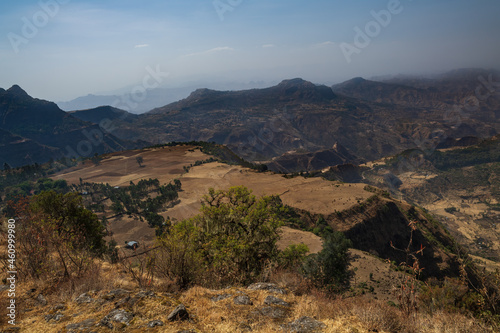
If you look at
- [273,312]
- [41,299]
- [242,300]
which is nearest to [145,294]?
[242,300]

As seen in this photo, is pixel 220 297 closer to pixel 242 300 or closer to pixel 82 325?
pixel 242 300

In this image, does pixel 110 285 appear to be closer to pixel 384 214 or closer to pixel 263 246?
pixel 263 246

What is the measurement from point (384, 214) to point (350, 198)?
8.03 meters

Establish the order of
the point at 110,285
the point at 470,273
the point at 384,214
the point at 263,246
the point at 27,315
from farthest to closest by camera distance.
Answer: the point at 384,214, the point at 470,273, the point at 263,246, the point at 110,285, the point at 27,315

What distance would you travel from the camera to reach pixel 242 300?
9.41 meters

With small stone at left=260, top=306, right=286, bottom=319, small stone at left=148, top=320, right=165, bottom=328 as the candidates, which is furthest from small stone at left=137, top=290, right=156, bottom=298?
small stone at left=260, top=306, right=286, bottom=319

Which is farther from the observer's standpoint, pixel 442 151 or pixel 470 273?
pixel 442 151

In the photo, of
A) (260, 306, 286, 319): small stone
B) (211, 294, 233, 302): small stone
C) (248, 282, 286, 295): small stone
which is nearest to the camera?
(260, 306, 286, 319): small stone

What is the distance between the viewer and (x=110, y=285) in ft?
34.7

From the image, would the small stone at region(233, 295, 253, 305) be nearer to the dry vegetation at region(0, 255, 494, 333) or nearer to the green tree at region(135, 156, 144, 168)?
the dry vegetation at region(0, 255, 494, 333)

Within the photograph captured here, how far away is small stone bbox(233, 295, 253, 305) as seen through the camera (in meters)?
9.29

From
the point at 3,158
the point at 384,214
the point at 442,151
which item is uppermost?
the point at 3,158

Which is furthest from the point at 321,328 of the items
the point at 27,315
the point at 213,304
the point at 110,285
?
the point at 27,315

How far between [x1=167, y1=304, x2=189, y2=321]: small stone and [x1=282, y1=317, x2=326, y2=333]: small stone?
10.9 ft
